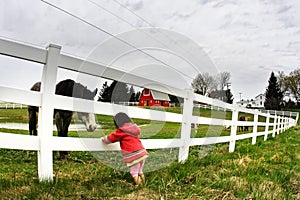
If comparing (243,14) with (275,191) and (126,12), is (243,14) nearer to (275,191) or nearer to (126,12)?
(126,12)

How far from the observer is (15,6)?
356 inches

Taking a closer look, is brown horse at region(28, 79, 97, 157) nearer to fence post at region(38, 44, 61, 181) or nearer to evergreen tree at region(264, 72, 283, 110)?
fence post at region(38, 44, 61, 181)

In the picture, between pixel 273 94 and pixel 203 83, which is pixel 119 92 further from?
pixel 273 94

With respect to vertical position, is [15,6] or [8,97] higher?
[15,6]

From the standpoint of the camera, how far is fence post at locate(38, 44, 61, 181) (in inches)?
99.3

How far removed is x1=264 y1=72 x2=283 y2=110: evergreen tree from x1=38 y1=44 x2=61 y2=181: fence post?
6179cm

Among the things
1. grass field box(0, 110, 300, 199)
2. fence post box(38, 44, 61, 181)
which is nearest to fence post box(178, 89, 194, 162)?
grass field box(0, 110, 300, 199)

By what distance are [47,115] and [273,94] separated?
6952 cm

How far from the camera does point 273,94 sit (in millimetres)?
65312

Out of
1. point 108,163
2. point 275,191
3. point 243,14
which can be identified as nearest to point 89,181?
point 108,163

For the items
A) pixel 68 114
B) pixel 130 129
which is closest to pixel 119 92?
pixel 130 129

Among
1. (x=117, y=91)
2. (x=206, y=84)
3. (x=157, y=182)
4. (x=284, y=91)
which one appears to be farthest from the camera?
(x=284, y=91)

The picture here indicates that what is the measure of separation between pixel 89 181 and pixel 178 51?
289cm

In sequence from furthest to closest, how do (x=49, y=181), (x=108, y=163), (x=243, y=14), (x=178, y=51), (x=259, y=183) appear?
1. (x=243, y=14)
2. (x=178, y=51)
3. (x=108, y=163)
4. (x=259, y=183)
5. (x=49, y=181)
